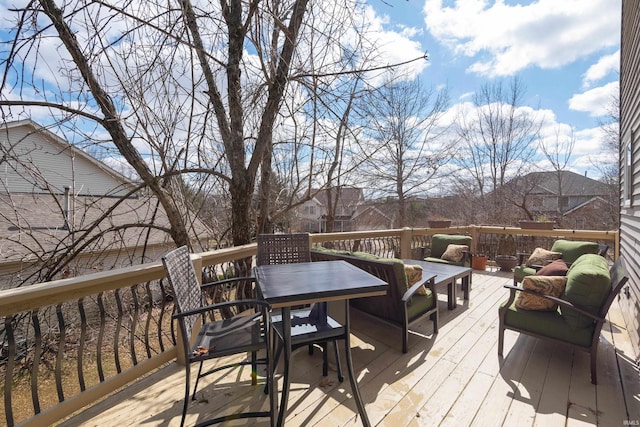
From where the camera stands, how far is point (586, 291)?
7.30 ft

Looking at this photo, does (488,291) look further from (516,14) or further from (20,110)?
(20,110)

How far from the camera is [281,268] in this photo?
2.31 m

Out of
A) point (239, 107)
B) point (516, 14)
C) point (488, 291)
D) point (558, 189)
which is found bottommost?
point (488, 291)

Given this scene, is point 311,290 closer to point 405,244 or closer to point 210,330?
point 210,330

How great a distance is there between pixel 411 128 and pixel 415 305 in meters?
10.0

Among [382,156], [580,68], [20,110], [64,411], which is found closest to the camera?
[64,411]

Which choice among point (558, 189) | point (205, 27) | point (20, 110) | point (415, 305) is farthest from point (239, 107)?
point (558, 189)

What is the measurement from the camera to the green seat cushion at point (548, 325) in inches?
90.1

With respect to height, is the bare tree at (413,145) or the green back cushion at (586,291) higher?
the bare tree at (413,145)

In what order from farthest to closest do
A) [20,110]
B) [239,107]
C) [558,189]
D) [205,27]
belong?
[558,189], [239,107], [205,27], [20,110]

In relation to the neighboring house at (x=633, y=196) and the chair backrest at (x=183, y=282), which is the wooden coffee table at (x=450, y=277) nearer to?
the neighboring house at (x=633, y=196)

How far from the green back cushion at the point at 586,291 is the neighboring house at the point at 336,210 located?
655 centimetres

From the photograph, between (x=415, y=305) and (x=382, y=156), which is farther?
(x=382, y=156)

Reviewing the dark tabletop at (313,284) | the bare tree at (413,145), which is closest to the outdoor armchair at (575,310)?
the dark tabletop at (313,284)
